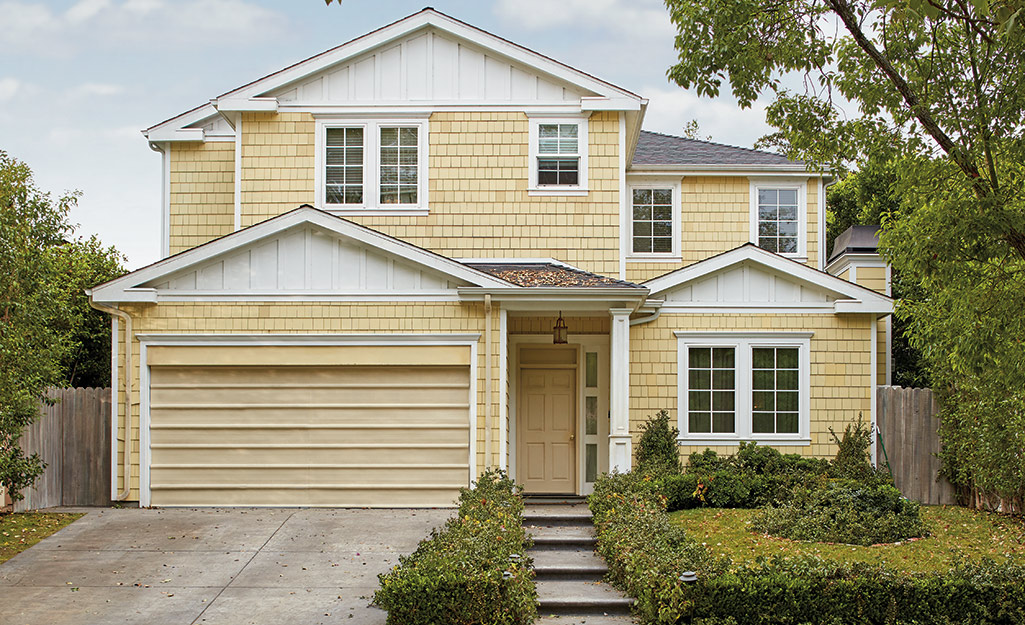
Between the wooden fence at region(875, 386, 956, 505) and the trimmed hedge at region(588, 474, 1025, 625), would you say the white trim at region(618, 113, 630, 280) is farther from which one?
the trimmed hedge at region(588, 474, 1025, 625)

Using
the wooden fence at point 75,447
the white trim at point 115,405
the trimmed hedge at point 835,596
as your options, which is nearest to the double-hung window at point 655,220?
the white trim at point 115,405

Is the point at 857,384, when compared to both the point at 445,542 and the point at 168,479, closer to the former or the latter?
the point at 445,542

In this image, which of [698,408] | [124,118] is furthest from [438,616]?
[124,118]

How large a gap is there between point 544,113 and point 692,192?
367cm

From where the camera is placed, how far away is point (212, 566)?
10.0 m

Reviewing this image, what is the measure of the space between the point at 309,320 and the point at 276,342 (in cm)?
59

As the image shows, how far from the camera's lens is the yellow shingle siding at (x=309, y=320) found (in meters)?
13.0

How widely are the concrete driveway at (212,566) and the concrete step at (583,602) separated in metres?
1.72

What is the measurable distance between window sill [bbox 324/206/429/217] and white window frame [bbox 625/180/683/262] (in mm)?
4098

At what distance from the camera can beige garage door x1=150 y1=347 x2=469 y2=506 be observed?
43.1 ft

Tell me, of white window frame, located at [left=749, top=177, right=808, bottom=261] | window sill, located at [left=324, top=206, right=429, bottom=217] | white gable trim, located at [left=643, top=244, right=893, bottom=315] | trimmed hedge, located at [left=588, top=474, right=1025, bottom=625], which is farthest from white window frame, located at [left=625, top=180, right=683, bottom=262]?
trimmed hedge, located at [left=588, top=474, right=1025, bottom=625]

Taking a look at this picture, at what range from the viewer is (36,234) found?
11.9 meters

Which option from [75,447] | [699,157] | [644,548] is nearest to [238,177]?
[75,447]

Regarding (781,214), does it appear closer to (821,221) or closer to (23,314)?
(821,221)
